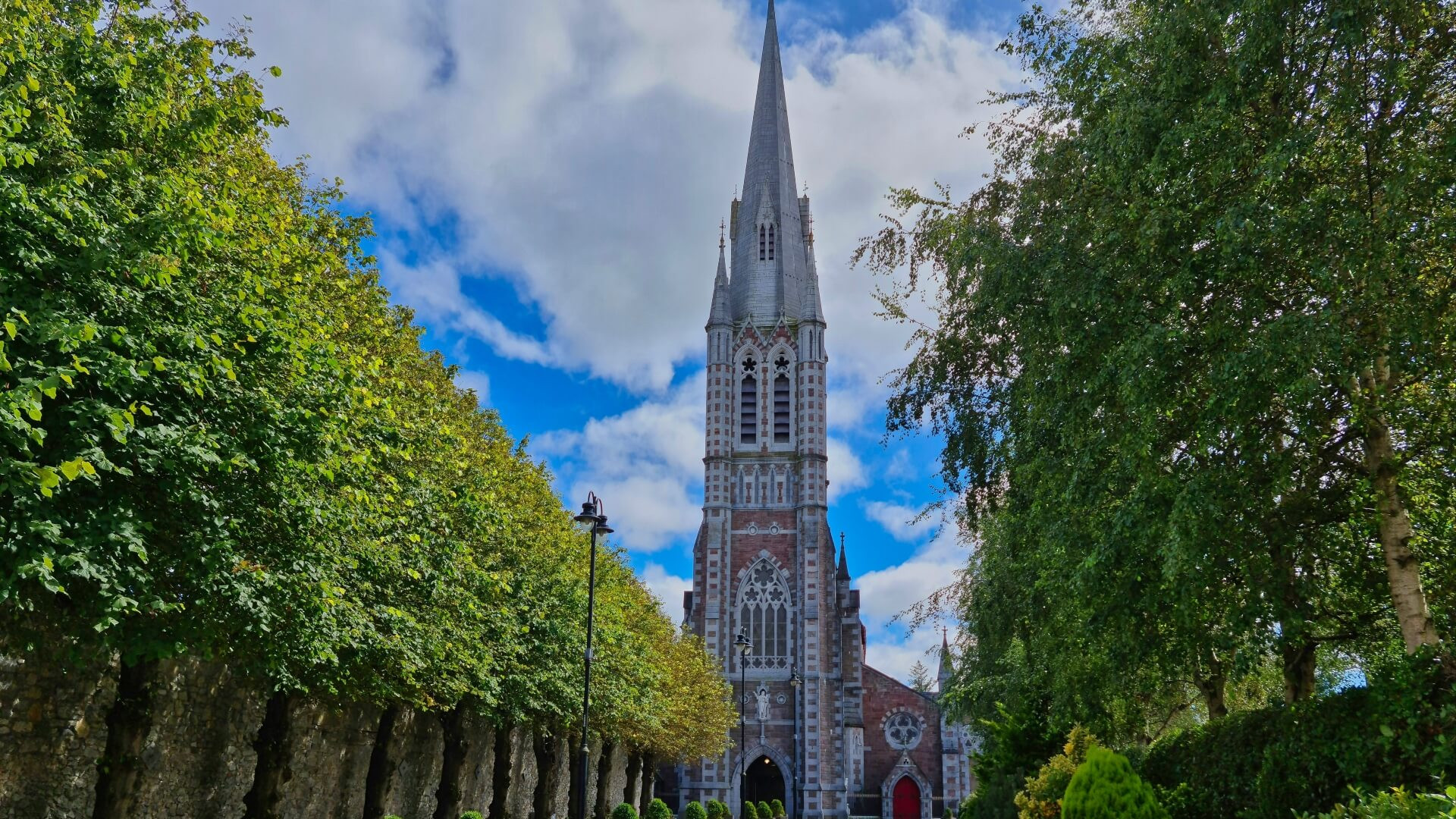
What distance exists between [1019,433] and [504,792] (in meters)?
18.9

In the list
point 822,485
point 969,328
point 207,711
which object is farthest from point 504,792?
point 822,485

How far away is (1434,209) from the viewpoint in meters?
11.4

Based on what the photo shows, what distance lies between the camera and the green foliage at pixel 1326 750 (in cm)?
1088

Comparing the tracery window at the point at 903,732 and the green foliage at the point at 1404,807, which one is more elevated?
the tracery window at the point at 903,732

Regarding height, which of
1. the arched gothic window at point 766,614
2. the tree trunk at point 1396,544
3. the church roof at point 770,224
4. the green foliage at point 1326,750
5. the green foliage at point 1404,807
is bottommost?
the green foliage at point 1404,807

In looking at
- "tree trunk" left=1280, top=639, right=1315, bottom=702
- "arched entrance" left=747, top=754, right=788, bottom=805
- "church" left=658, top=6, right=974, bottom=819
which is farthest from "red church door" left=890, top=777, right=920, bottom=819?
"tree trunk" left=1280, top=639, right=1315, bottom=702

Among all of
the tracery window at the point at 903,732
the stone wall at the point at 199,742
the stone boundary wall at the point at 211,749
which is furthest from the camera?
the tracery window at the point at 903,732

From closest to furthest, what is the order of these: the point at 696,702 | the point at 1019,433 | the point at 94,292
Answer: the point at 94,292
the point at 1019,433
the point at 696,702

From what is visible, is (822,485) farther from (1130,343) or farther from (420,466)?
(1130,343)

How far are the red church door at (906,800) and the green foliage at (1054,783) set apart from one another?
39.9 m

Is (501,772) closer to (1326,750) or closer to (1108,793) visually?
(1108,793)

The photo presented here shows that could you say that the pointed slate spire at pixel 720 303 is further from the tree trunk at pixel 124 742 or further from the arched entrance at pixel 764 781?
the tree trunk at pixel 124 742

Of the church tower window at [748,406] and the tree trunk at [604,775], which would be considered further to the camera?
the church tower window at [748,406]

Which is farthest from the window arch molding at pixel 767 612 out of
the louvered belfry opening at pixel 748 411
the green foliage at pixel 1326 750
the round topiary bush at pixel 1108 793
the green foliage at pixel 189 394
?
the round topiary bush at pixel 1108 793
